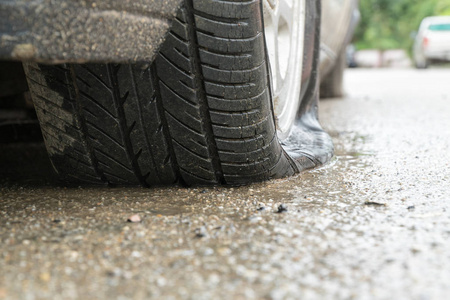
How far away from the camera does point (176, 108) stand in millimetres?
1215

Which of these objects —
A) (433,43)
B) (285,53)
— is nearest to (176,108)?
(285,53)

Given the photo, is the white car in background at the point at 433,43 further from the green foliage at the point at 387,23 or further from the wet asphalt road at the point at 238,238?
the wet asphalt road at the point at 238,238

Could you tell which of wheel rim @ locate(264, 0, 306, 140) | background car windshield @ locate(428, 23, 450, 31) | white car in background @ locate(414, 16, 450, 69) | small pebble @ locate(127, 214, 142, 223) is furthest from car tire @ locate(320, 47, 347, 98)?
background car windshield @ locate(428, 23, 450, 31)

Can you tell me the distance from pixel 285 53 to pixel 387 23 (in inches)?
1079

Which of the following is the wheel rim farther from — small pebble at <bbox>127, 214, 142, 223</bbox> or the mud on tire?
small pebble at <bbox>127, 214, 142, 223</bbox>

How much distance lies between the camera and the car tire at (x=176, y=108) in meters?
1.15

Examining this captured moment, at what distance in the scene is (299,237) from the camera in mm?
982

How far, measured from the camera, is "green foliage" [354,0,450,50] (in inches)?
988

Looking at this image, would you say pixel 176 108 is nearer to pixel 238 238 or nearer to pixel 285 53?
pixel 238 238

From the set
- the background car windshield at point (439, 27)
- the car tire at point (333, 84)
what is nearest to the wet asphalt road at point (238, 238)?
the car tire at point (333, 84)

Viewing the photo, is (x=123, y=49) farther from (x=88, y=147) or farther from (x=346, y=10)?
(x=346, y=10)

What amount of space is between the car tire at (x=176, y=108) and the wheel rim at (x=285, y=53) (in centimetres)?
23

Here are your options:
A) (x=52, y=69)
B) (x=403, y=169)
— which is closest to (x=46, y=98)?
(x=52, y=69)

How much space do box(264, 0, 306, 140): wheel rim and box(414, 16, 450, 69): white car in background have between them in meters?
12.0
